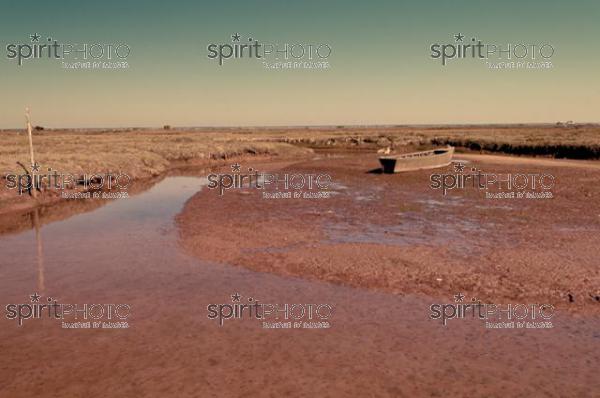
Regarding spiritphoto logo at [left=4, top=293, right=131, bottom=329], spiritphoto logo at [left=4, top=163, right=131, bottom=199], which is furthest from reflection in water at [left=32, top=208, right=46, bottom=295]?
spiritphoto logo at [left=4, top=163, right=131, bottom=199]

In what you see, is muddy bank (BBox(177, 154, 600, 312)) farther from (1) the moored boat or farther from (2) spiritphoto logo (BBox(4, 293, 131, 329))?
(1) the moored boat

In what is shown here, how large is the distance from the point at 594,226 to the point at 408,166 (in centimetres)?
1606

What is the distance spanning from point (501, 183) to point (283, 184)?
12044 mm

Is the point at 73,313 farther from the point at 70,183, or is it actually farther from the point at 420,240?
the point at 70,183

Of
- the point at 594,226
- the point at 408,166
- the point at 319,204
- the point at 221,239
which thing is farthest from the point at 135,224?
the point at 408,166

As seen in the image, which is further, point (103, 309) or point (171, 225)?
point (171, 225)

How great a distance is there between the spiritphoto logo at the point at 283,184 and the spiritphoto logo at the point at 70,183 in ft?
18.1

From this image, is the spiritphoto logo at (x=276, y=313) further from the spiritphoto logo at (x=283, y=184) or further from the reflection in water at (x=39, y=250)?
the spiritphoto logo at (x=283, y=184)

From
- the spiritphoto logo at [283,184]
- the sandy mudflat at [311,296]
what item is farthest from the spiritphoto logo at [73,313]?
the spiritphoto logo at [283,184]

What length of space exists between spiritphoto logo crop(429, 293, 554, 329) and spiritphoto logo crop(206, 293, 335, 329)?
6.31 ft

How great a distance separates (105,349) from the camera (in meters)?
6.77

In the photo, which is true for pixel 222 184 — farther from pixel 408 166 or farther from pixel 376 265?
pixel 376 265

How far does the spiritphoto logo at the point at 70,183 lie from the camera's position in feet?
65.9

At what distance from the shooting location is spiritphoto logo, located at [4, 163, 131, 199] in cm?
2008
